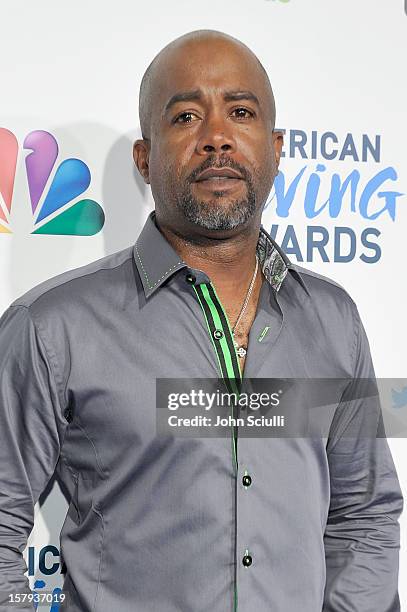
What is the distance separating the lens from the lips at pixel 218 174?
1416 mm

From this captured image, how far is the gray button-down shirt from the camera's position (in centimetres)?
135


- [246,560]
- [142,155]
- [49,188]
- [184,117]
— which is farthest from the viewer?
[49,188]

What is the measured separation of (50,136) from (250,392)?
0.69m

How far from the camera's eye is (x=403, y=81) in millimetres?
1929

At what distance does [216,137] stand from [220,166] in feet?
0.17

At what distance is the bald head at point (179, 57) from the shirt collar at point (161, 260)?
201 millimetres

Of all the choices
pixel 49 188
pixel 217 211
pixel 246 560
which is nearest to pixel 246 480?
pixel 246 560

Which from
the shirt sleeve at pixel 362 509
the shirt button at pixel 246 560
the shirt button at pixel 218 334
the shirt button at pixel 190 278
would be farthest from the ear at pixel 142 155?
the shirt button at pixel 246 560

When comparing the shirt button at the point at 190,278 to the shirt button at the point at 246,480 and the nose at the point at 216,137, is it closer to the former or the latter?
the nose at the point at 216,137

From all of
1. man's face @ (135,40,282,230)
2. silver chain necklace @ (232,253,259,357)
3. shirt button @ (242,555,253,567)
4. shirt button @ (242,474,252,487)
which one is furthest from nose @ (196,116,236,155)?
shirt button @ (242,555,253,567)

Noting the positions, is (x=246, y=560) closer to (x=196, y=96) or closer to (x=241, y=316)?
(x=241, y=316)

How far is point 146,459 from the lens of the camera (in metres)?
1.38

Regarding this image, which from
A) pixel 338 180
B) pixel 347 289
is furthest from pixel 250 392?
pixel 338 180

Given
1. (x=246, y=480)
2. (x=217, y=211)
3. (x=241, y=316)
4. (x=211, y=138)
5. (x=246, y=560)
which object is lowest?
(x=246, y=560)
